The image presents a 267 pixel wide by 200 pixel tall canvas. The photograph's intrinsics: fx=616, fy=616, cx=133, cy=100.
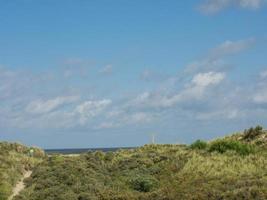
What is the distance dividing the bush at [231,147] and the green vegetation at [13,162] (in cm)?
1194

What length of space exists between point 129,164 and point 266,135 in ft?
34.6

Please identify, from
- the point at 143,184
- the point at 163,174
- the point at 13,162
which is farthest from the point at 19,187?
the point at 163,174

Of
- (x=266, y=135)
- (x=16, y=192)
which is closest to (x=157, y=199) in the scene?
(x=16, y=192)

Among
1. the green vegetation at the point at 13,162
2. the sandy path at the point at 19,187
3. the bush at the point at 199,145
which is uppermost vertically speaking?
the bush at the point at 199,145

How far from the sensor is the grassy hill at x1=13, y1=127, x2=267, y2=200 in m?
28.4

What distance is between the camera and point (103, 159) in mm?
41062

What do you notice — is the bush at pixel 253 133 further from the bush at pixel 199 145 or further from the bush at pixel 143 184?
the bush at pixel 143 184

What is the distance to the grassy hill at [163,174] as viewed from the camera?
28.4 meters

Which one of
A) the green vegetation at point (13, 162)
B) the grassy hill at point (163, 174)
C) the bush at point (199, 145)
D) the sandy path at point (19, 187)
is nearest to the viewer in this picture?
the grassy hill at point (163, 174)

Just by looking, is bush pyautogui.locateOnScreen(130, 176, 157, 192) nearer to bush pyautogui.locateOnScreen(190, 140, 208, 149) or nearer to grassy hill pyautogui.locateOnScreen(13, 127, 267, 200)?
grassy hill pyautogui.locateOnScreen(13, 127, 267, 200)

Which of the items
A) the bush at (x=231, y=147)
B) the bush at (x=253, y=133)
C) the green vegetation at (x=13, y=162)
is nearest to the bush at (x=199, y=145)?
the bush at (x=231, y=147)

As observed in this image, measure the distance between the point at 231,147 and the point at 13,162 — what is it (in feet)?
45.2

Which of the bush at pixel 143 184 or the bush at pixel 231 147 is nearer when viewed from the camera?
the bush at pixel 143 184

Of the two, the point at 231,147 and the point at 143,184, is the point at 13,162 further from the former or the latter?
the point at 231,147
